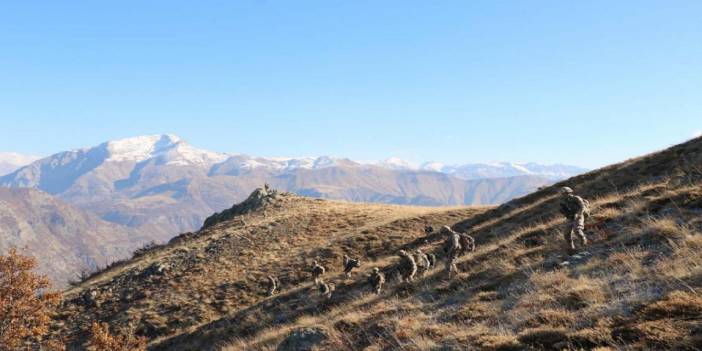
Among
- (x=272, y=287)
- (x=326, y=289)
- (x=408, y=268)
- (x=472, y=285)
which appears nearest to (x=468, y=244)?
(x=408, y=268)

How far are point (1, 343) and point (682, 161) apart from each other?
3728 centimetres

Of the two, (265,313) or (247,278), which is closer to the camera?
(265,313)

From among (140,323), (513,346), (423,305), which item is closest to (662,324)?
(513,346)

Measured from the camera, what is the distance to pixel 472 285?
15.7 meters

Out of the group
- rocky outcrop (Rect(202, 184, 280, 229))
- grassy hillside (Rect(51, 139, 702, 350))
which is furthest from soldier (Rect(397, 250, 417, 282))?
rocky outcrop (Rect(202, 184, 280, 229))

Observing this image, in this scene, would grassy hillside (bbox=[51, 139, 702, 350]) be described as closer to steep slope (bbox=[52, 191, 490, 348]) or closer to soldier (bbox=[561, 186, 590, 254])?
steep slope (bbox=[52, 191, 490, 348])

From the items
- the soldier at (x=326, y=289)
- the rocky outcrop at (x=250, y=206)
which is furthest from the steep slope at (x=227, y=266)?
the soldier at (x=326, y=289)

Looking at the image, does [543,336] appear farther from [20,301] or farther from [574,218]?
[20,301]

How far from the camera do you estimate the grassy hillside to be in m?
9.79

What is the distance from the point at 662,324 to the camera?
809 centimetres

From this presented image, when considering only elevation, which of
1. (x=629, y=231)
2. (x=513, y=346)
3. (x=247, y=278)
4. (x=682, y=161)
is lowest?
(x=247, y=278)

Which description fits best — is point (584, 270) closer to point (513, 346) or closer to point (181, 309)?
point (513, 346)

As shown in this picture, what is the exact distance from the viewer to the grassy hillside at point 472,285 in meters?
9.79

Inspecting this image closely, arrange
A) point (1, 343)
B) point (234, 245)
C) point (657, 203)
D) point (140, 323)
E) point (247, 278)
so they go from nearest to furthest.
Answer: point (657, 203)
point (1, 343)
point (140, 323)
point (247, 278)
point (234, 245)
